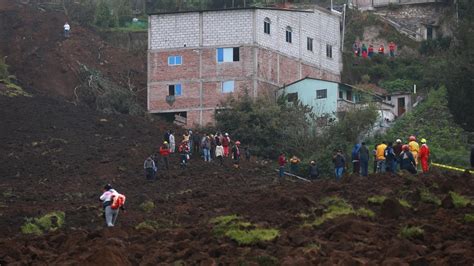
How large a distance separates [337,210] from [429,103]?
37.8 meters

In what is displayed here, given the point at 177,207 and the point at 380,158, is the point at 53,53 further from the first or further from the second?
the point at 177,207

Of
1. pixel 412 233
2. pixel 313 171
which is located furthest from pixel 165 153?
pixel 412 233

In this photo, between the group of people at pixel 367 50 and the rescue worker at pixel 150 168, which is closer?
the rescue worker at pixel 150 168

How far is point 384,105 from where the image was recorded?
256 ft

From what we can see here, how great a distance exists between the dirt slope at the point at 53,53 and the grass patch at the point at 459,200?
4124 centimetres

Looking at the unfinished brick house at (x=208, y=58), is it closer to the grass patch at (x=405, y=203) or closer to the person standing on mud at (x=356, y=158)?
the person standing on mud at (x=356, y=158)

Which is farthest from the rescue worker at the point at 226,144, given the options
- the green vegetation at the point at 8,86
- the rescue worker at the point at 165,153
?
the green vegetation at the point at 8,86

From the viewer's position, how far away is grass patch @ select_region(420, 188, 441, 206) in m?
41.9

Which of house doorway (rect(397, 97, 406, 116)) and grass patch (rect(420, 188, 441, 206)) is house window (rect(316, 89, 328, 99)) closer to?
house doorway (rect(397, 97, 406, 116))

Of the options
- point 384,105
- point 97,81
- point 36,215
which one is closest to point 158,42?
point 97,81

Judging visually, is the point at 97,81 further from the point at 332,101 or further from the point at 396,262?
the point at 396,262

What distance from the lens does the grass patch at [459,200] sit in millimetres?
40875

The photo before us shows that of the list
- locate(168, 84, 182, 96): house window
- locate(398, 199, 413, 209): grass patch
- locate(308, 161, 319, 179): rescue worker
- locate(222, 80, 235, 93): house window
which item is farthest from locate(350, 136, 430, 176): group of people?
locate(168, 84, 182, 96): house window

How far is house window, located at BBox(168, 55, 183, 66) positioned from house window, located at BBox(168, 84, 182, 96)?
104 cm
